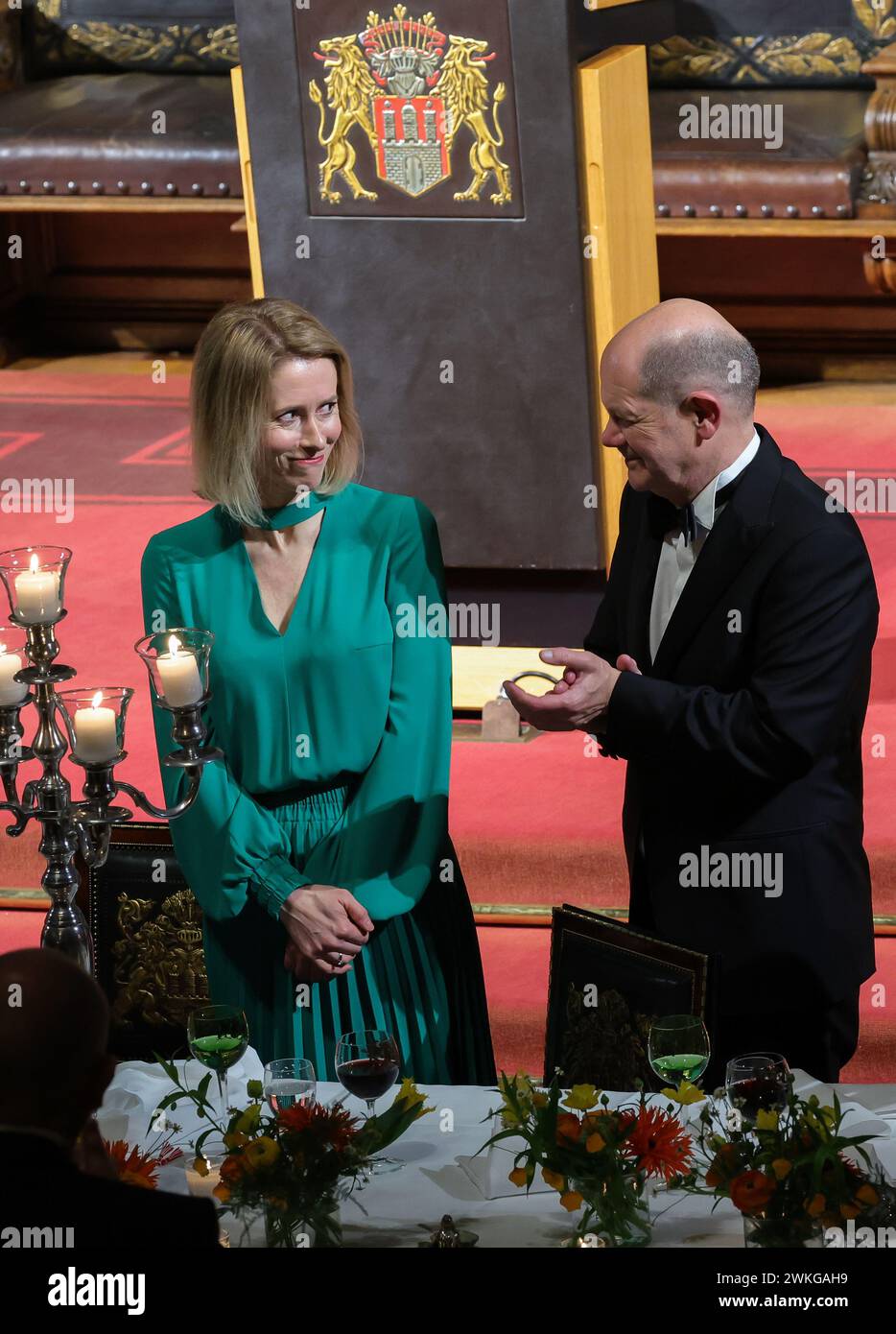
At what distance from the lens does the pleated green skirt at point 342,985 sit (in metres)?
2.78

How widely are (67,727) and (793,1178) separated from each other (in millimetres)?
1004

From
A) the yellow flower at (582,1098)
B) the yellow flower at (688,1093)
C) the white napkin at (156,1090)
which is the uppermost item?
the yellow flower at (582,1098)

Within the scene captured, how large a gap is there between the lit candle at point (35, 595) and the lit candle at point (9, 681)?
53 mm

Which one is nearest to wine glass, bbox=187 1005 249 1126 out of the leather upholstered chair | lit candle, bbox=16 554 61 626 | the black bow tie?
lit candle, bbox=16 554 61 626

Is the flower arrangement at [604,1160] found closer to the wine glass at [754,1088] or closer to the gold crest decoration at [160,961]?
the wine glass at [754,1088]

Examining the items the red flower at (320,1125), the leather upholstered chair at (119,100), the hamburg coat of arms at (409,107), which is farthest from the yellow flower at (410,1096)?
the leather upholstered chair at (119,100)

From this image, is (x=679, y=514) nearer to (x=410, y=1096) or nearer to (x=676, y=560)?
(x=676, y=560)

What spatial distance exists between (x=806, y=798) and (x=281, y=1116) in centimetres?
94

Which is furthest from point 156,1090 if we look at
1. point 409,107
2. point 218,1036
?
point 409,107

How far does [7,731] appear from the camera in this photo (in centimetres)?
232

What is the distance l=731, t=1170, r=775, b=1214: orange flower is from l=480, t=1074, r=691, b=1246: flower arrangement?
0.35ft

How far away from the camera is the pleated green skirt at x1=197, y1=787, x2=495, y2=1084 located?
2775 millimetres
